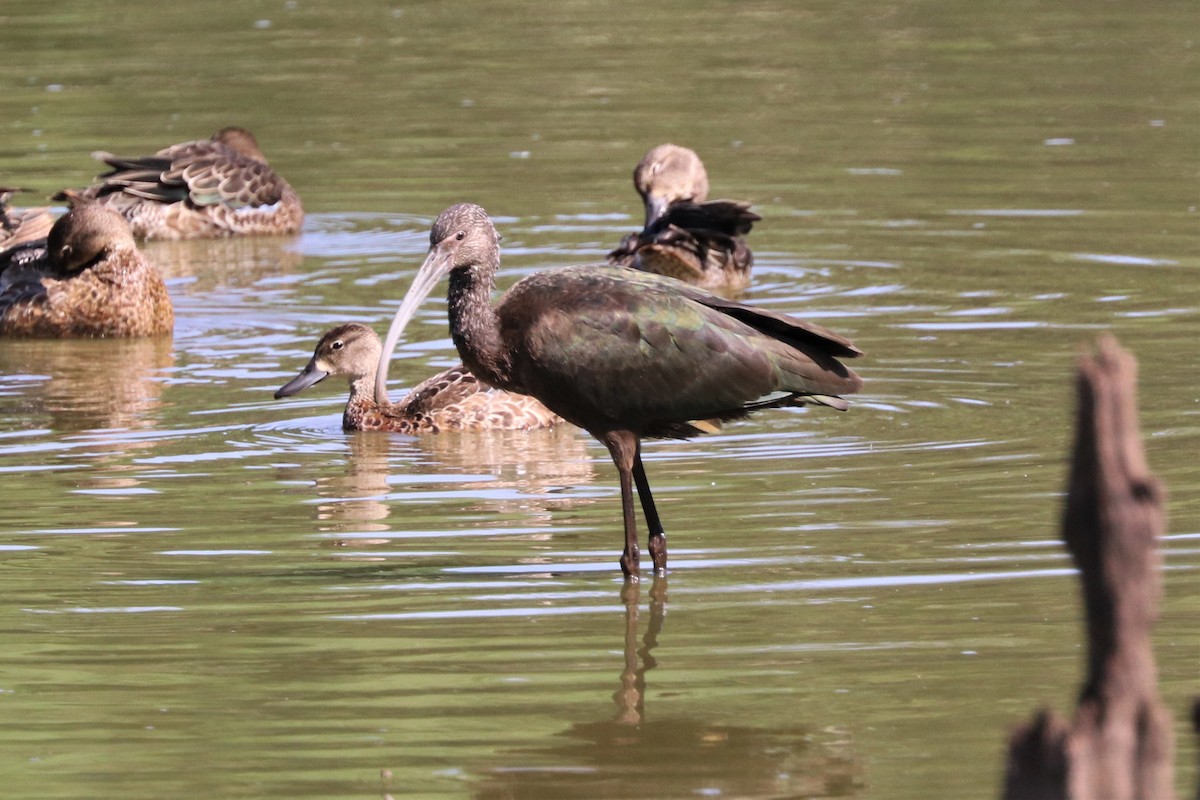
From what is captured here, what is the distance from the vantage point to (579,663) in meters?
7.09

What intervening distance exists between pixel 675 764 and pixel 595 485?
3.89 m

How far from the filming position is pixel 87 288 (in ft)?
47.2

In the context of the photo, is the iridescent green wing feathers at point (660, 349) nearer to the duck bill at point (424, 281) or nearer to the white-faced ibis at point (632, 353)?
the white-faced ibis at point (632, 353)

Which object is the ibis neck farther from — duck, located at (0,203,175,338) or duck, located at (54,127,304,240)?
duck, located at (54,127,304,240)

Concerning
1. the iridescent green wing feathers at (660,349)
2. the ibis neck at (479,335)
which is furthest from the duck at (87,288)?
the iridescent green wing feathers at (660,349)

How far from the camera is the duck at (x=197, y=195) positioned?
18094mm

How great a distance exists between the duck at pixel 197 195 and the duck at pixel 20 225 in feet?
4.29

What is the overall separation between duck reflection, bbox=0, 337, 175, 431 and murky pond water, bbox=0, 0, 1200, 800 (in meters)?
0.04

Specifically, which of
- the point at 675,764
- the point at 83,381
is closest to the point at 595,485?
the point at 675,764

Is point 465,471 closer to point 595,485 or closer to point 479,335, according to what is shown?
point 595,485

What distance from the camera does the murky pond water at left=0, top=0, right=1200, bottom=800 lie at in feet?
20.8

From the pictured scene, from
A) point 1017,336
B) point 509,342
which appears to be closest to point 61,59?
point 1017,336

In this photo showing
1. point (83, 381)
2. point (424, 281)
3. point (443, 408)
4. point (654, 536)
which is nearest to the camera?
point (654, 536)

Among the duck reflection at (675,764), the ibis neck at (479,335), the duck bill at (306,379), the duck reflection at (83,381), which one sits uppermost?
the ibis neck at (479,335)
